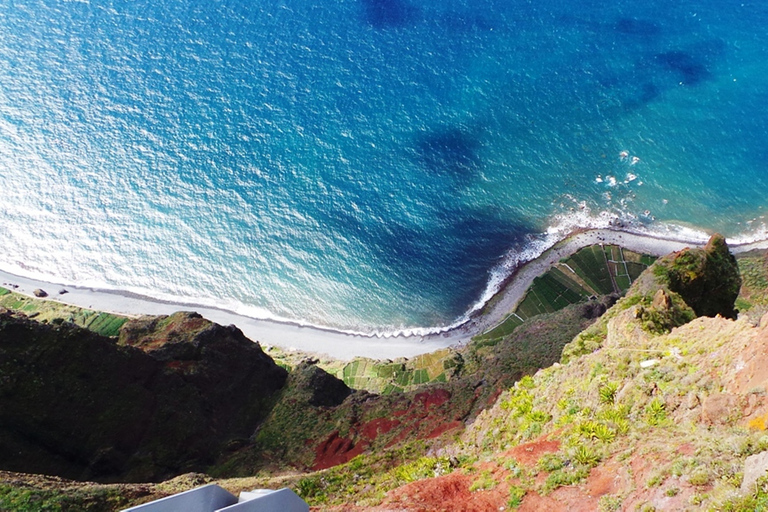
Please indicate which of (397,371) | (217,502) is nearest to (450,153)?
(397,371)

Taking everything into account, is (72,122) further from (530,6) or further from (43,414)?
(530,6)

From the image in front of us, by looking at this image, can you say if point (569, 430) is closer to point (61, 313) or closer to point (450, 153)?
point (450, 153)

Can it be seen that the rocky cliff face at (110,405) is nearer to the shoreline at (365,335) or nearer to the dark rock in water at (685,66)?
the shoreline at (365,335)

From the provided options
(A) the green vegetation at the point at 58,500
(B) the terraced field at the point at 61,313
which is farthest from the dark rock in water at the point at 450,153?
(A) the green vegetation at the point at 58,500

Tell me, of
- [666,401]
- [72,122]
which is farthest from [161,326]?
[72,122]

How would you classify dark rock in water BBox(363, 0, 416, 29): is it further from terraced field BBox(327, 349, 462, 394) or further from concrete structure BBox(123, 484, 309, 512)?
concrete structure BBox(123, 484, 309, 512)

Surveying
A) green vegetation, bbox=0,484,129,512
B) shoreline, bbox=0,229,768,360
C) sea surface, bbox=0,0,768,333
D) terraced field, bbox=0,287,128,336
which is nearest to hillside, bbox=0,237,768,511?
green vegetation, bbox=0,484,129,512
